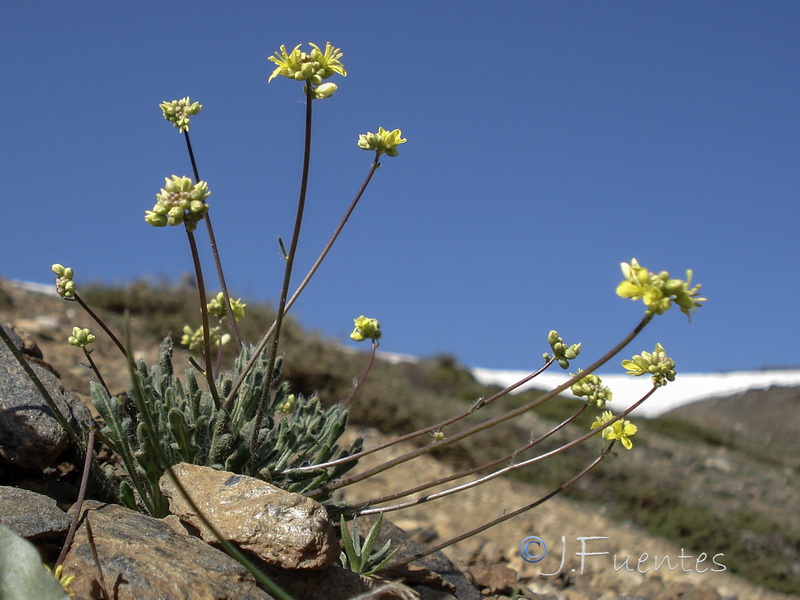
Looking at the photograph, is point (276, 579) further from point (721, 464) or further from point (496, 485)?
point (721, 464)

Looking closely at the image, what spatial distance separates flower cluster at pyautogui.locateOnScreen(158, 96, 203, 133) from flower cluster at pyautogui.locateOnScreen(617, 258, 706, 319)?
6.82ft

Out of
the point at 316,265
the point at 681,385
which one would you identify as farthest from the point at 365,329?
the point at 681,385

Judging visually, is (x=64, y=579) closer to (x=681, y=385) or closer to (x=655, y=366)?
(x=655, y=366)

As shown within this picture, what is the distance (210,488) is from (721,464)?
8.67 metres

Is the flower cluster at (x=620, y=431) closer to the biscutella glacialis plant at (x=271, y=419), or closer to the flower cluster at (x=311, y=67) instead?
the biscutella glacialis plant at (x=271, y=419)

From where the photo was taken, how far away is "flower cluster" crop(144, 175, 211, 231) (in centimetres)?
219

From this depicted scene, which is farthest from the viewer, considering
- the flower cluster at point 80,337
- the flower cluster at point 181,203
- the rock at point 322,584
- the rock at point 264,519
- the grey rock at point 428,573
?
the grey rock at point 428,573

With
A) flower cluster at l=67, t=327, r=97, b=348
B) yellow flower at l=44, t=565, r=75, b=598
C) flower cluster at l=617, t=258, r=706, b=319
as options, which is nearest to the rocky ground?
yellow flower at l=44, t=565, r=75, b=598

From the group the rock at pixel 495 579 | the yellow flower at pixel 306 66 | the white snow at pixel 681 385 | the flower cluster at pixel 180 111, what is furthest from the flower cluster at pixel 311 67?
the white snow at pixel 681 385

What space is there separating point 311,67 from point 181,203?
2.17ft

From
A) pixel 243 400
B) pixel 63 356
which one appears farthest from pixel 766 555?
pixel 63 356

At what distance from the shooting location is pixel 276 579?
100 inches

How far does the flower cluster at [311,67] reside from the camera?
8.14ft

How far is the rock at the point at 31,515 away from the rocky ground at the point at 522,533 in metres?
0.09
